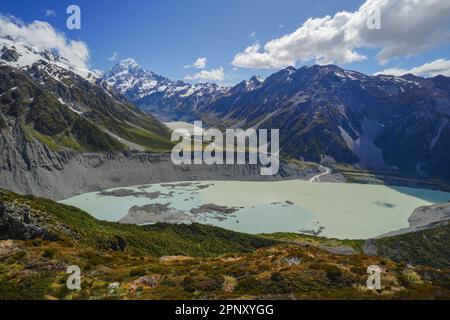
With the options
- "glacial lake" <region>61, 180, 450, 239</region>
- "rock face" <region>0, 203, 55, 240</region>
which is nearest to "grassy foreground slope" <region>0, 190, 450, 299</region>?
"rock face" <region>0, 203, 55, 240</region>

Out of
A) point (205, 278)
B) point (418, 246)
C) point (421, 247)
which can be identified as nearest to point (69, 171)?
point (418, 246)

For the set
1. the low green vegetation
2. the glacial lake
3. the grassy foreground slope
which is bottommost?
the low green vegetation

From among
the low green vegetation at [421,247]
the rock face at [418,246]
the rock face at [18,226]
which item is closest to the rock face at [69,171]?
the rock face at [18,226]

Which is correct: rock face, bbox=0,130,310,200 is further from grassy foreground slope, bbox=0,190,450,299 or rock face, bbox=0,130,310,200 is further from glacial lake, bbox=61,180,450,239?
grassy foreground slope, bbox=0,190,450,299

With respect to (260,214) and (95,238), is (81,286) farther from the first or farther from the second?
(260,214)

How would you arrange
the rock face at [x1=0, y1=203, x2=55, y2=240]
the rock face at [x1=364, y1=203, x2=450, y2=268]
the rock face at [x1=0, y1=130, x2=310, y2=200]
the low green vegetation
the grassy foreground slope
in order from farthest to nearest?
the rock face at [x1=0, y1=130, x2=310, y2=200]
the rock face at [x1=364, y1=203, x2=450, y2=268]
the low green vegetation
the rock face at [x1=0, y1=203, x2=55, y2=240]
the grassy foreground slope

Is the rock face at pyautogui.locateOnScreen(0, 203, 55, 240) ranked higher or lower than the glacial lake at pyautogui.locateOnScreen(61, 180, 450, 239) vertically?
higher

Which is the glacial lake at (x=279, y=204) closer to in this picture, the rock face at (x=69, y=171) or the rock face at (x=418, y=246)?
the rock face at (x=69, y=171)

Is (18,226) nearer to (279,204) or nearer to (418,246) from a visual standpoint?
(418,246)
